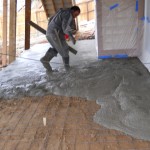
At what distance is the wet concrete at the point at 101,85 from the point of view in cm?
304

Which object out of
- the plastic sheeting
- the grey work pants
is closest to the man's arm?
the grey work pants

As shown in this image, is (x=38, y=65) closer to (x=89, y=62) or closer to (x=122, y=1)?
(x=89, y=62)

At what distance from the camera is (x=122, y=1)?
573cm

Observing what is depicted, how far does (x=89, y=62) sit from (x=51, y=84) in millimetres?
1627

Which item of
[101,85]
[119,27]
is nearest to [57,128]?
[101,85]

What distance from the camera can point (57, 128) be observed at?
2936 millimetres

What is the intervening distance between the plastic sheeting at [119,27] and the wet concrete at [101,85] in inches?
11.9

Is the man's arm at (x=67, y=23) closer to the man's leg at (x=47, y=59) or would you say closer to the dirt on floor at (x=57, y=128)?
the man's leg at (x=47, y=59)

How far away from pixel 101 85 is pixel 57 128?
1447 mm

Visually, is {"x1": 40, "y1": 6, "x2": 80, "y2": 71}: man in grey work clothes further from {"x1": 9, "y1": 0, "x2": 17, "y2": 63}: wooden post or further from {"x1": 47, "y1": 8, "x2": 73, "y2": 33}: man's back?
{"x1": 9, "y1": 0, "x2": 17, "y2": 63}: wooden post

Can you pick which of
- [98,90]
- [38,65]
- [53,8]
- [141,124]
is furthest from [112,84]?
[53,8]

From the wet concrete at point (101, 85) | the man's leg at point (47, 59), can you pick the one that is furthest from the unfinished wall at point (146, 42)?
the man's leg at point (47, 59)

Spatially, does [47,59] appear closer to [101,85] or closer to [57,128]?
[101,85]

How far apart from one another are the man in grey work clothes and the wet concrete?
0.31m
